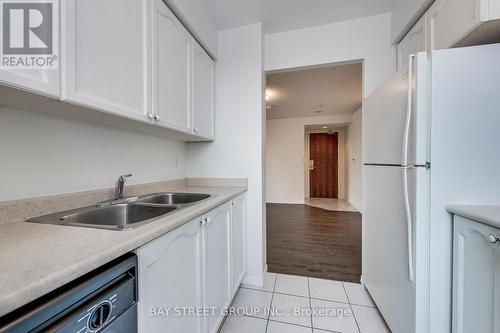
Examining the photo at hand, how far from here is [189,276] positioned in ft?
3.15

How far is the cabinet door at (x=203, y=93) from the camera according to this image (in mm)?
1708

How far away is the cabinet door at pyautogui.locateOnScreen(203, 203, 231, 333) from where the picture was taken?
1.14m

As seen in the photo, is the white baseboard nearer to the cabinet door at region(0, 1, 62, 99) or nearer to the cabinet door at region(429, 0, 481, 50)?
the cabinet door at region(0, 1, 62, 99)

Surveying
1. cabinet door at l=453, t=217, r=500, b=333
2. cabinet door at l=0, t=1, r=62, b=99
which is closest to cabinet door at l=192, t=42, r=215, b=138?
cabinet door at l=0, t=1, r=62, b=99

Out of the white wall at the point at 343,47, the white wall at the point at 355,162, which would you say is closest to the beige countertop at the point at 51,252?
the white wall at the point at 343,47

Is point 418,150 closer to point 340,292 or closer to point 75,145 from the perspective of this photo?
point 340,292

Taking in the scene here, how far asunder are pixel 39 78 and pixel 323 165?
22.6 feet

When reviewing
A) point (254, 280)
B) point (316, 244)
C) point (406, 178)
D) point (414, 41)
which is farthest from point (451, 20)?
point (316, 244)

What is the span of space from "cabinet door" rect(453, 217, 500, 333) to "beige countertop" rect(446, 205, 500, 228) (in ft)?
0.13

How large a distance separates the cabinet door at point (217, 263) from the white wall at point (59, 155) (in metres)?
0.70

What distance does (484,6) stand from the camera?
0.97 m

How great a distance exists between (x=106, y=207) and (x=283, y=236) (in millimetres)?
2563

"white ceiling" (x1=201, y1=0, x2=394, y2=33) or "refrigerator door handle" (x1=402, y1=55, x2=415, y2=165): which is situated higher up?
"white ceiling" (x1=201, y1=0, x2=394, y2=33)

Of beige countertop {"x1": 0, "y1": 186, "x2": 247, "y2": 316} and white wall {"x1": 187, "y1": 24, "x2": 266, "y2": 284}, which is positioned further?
white wall {"x1": 187, "y1": 24, "x2": 266, "y2": 284}
